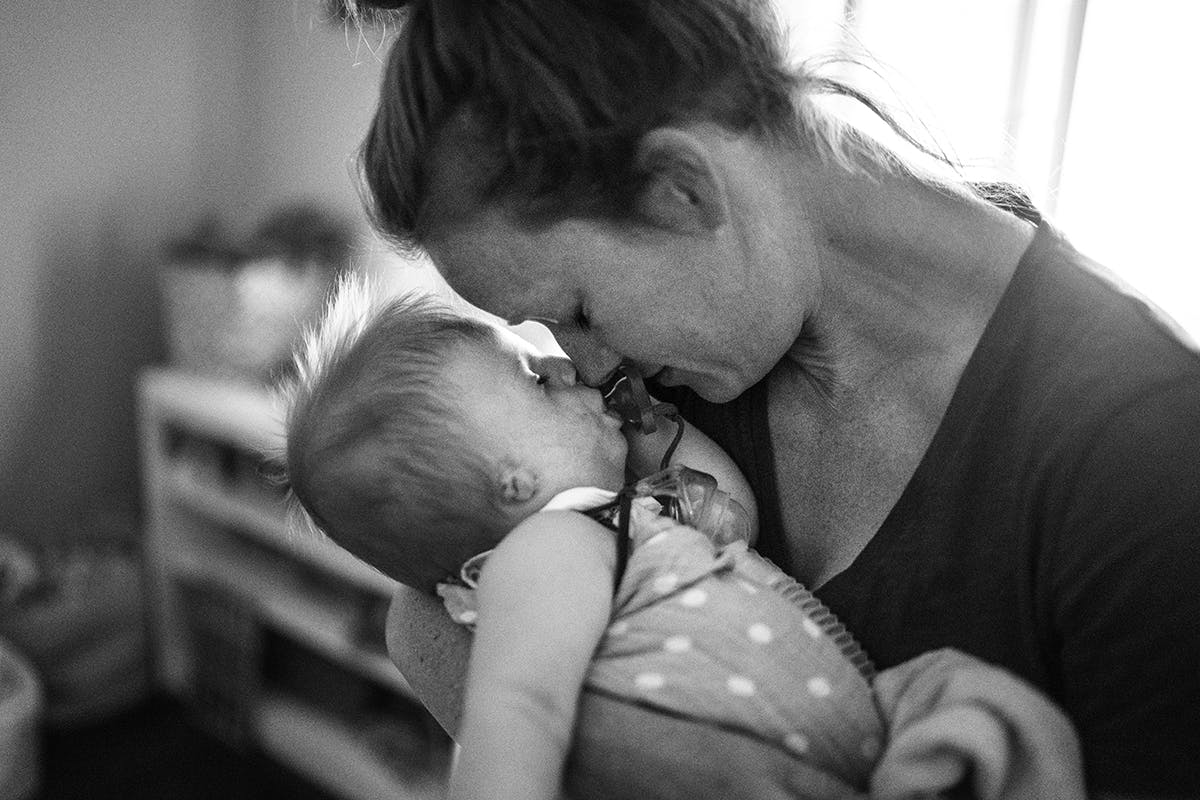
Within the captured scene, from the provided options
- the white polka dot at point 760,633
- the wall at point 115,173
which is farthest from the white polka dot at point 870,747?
the wall at point 115,173

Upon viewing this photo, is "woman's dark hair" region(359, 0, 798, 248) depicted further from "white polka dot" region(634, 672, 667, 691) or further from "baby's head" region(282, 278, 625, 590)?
"white polka dot" region(634, 672, 667, 691)

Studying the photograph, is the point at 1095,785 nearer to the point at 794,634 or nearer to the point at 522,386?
the point at 794,634

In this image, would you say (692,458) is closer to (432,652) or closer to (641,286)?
(641,286)

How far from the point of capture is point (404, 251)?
1.01m

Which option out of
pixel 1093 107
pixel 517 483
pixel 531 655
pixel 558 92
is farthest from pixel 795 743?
pixel 1093 107

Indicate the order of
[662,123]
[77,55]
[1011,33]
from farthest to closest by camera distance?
1. [77,55]
2. [1011,33]
3. [662,123]

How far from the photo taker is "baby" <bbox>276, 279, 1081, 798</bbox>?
754 mm

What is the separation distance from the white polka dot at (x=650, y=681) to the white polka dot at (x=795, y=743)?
10 cm

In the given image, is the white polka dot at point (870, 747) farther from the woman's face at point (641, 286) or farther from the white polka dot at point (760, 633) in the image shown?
the woman's face at point (641, 286)

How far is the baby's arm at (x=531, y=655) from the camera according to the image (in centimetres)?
73

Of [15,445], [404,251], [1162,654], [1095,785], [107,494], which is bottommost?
[107,494]

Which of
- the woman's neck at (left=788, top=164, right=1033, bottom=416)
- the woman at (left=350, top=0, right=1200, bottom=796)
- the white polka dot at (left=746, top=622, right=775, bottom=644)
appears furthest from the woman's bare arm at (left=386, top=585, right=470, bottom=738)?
the woman's neck at (left=788, top=164, right=1033, bottom=416)

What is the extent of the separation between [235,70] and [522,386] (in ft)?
7.43

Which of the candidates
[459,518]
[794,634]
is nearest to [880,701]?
[794,634]
